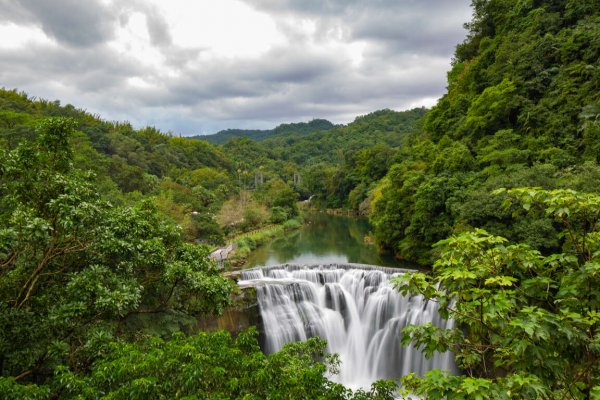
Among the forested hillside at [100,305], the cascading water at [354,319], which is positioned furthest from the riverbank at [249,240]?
the forested hillside at [100,305]

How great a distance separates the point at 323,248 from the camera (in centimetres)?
3316

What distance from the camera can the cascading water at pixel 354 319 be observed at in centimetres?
1532

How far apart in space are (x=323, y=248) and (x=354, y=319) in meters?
16.0

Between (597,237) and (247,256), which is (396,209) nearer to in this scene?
(247,256)

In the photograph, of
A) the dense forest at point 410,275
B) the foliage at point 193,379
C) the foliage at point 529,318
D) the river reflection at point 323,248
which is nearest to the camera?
the foliage at point 529,318

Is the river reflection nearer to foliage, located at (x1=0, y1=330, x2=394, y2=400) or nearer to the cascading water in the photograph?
the cascading water

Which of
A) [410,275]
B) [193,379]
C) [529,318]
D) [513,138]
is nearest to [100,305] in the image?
[193,379]

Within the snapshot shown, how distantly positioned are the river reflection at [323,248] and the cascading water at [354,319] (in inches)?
290

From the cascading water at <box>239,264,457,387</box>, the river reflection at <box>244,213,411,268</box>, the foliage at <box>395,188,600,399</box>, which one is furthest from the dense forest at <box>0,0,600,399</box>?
the river reflection at <box>244,213,411,268</box>

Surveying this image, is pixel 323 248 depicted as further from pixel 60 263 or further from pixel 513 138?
pixel 60 263

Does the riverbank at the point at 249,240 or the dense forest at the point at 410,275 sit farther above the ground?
the dense forest at the point at 410,275

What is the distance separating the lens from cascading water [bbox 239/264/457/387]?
50.3 feet

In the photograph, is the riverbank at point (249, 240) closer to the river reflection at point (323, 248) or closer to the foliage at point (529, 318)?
the river reflection at point (323, 248)

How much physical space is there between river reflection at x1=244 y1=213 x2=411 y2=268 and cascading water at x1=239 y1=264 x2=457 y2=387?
7354 mm
